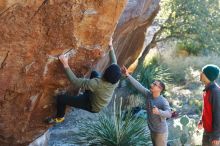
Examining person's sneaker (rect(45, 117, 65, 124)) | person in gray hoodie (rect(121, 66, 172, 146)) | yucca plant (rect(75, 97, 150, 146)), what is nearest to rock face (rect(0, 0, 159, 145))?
person's sneaker (rect(45, 117, 65, 124))

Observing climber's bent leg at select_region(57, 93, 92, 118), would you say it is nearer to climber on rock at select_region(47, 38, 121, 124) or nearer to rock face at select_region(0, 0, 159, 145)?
climber on rock at select_region(47, 38, 121, 124)

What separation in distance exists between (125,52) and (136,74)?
132 inches

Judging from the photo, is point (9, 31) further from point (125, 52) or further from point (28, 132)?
point (125, 52)

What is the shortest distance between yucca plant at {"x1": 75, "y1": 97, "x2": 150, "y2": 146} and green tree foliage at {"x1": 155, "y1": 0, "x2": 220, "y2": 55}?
31.9 feet

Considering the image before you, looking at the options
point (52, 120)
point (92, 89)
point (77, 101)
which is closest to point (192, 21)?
point (52, 120)

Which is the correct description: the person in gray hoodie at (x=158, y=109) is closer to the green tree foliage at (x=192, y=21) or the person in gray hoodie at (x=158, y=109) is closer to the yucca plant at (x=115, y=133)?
the yucca plant at (x=115, y=133)

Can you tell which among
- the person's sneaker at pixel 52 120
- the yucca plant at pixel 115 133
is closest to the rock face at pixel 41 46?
the person's sneaker at pixel 52 120

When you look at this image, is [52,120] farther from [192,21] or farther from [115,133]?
[192,21]

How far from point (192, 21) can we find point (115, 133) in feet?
35.4

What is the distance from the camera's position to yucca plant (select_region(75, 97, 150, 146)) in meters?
10.1

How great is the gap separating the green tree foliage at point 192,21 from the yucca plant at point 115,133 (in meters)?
9.71

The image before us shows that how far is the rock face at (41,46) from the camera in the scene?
6465 mm

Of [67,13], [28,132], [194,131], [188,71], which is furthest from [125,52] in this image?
[188,71]

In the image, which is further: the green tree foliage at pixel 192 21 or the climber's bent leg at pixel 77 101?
the green tree foliage at pixel 192 21
